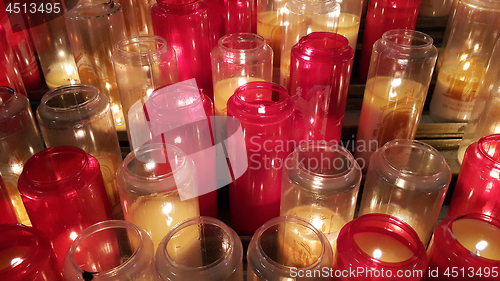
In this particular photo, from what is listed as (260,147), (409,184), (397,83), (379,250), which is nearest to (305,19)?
(397,83)

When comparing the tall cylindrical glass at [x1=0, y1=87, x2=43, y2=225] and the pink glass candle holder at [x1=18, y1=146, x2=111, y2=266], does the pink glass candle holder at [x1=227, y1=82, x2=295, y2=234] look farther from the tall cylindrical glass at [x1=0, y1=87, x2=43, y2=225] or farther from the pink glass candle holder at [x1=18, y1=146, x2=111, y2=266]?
the tall cylindrical glass at [x1=0, y1=87, x2=43, y2=225]

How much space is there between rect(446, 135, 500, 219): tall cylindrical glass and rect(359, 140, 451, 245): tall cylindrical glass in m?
0.06

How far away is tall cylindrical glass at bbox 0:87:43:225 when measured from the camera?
32.3 inches

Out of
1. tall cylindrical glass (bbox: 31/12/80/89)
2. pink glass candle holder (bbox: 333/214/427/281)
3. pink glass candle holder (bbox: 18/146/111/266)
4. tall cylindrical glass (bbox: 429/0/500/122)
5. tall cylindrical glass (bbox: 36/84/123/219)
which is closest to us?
pink glass candle holder (bbox: 333/214/427/281)

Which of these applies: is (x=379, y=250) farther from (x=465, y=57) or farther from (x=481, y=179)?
(x=465, y=57)

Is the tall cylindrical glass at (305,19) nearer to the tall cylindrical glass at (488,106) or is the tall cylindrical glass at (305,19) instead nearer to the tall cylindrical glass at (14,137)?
the tall cylindrical glass at (488,106)

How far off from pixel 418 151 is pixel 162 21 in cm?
68

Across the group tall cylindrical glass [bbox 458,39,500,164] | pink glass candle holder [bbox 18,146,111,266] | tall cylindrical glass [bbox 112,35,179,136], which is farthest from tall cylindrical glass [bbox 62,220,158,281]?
tall cylindrical glass [bbox 458,39,500,164]

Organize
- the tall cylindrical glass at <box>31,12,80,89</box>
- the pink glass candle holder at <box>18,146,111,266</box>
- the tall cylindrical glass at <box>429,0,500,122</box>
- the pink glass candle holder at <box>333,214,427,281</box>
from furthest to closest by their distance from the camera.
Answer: the tall cylindrical glass at <box>31,12,80,89</box>
the tall cylindrical glass at <box>429,0,500,122</box>
the pink glass candle holder at <box>18,146,111,266</box>
the pink glass candle holder at <box>333,214,427,281</box>

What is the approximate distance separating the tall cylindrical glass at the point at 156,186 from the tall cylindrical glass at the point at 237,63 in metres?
0.20

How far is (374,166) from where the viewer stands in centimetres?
74

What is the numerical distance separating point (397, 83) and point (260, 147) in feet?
1.23

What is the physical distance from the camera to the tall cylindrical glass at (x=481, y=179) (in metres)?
0.71

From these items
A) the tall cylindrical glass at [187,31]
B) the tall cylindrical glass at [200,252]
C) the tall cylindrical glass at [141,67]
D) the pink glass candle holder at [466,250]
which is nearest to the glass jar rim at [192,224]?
the tall cylindrical glass at [200,252]
